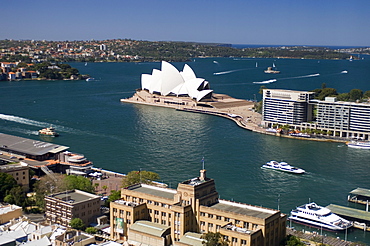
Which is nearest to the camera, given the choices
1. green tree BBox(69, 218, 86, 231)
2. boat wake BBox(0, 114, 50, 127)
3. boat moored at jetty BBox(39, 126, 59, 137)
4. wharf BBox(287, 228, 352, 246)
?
wharf BBox(287, 228, 352, 246)

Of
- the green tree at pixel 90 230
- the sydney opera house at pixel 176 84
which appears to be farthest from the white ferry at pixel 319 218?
the sydney opera house at pixel 176 84

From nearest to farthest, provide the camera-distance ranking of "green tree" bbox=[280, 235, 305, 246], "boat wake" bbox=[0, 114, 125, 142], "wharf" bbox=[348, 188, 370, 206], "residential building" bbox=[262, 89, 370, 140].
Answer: "green tree" bbox=[280, 235, 305, 246] < "wharf" bbox=[348, 188, 370, 206] < "residential building" bbox=[262, 89, 370, 140] < "boat wake" bbox=[0, 114, 125, 142]

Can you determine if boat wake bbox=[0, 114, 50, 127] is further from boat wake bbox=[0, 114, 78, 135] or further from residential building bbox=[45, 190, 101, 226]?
residential building bbox=[45, 190, 101, 226]

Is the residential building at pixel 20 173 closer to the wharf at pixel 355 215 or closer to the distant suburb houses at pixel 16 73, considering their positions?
the wharf at pixel 355 215

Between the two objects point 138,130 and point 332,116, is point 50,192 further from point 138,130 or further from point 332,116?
point 332,116

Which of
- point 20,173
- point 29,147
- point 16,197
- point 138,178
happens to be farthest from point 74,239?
point 29,147

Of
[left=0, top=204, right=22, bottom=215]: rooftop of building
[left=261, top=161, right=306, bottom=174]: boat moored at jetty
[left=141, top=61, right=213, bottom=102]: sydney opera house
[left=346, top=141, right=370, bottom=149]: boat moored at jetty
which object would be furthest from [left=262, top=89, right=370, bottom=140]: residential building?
[left=0, top=204, right=22, bottom=215]: rooftop of building

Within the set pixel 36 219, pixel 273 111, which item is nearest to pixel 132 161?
pixel 36 219
